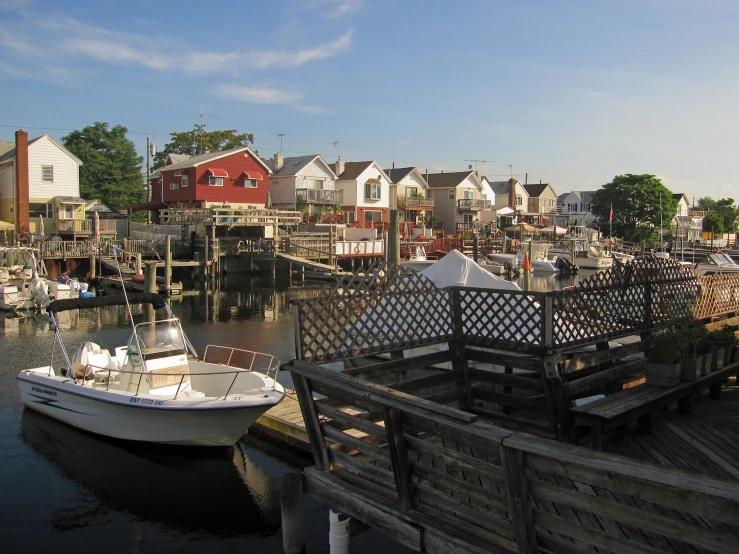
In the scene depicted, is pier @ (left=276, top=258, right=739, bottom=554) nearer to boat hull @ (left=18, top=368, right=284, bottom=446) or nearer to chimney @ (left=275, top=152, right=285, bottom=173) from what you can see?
boat hull @ (left=18, top=368, right=284, bottom=446)

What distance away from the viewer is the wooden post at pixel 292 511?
662 centimetres

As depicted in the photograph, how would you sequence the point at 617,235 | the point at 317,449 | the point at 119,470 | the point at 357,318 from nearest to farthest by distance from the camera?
the point at 317,449, the point at 357,318, the point at 119,470, the point at 617,235

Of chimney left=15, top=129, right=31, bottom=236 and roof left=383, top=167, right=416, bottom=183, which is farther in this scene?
roof left=383, top=167, right=416, bottom=183

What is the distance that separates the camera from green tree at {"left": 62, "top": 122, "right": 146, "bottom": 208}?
231ft

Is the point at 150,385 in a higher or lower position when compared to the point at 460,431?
lower

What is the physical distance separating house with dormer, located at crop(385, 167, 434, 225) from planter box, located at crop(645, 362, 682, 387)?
5991 centimetres

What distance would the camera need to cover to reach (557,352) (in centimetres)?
809

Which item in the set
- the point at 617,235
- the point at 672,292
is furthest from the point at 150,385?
the point at 617,235

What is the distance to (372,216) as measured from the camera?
64.8m

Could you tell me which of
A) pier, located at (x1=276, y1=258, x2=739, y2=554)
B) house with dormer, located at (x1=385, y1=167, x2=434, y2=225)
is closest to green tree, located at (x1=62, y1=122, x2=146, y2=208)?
house with dormer, located at (x1=385, y1=167, x2=434, y2=225)

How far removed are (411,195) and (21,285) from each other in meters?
45.1

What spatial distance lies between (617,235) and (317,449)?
82.7 metres

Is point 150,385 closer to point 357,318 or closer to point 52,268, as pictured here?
point 357,318

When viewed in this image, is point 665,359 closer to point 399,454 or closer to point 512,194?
point 399,454
